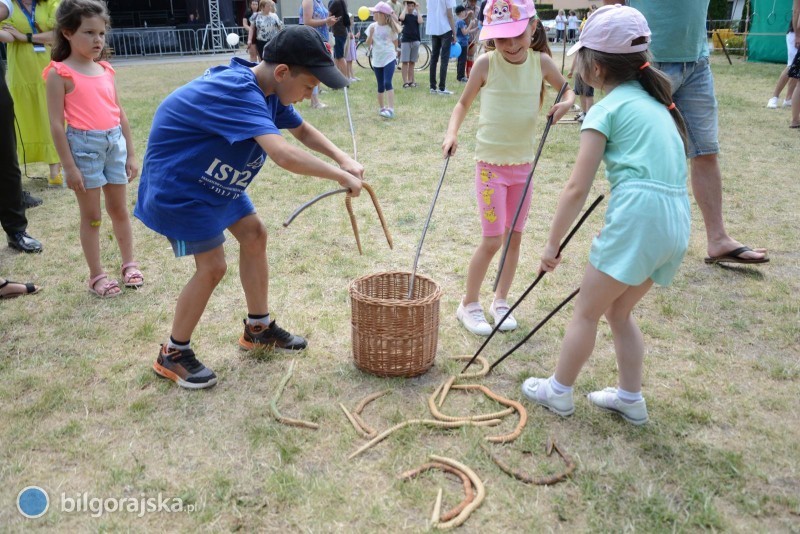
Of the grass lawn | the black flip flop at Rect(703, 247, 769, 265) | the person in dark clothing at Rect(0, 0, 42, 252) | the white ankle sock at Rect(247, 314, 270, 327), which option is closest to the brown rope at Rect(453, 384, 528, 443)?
the grass lawn

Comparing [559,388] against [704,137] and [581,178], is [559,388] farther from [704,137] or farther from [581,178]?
[704,137]

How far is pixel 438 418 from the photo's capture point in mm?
2588

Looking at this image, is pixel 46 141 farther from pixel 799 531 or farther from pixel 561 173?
pixel 799 531

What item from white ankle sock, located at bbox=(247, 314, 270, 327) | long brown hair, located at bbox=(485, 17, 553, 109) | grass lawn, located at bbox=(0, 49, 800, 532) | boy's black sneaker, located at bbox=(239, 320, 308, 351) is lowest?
grass lawn, located at bbox=(0, 49, 800, 532)

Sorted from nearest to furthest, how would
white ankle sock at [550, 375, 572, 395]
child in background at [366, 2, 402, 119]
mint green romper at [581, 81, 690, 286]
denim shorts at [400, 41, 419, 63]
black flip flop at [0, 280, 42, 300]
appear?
mint green romper at [581, 81, 690, 286] < white ankle sock at [550, 375, 572, 395] < black flip flop at [0, 280, 42, 300] < child in background at [366, 2, 402, 119] < denim shorts at [400, 41, 419, 63]

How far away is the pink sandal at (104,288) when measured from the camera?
12.3 ft

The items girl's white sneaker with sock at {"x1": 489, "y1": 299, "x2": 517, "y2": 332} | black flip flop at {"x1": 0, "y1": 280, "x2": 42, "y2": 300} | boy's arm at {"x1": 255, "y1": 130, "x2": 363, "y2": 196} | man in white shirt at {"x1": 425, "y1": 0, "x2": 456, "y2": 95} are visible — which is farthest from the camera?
man in white shirt at {"x1": 425, "y1": 0, "x2": 456, "y2": 95}

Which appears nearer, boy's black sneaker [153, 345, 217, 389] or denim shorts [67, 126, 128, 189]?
boy's black sneaker [153, 345, 217, 389]

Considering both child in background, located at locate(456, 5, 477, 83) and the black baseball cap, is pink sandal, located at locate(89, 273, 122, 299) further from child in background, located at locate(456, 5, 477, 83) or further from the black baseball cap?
child in background, located at locate(456, 5, 477, 83)

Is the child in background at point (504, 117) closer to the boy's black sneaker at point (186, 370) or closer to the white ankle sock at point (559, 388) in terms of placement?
the white ankle sock at point (559, 388)

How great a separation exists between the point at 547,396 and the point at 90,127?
9.25 ft

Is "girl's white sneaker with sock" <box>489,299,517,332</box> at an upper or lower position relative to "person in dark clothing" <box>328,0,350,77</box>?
lower

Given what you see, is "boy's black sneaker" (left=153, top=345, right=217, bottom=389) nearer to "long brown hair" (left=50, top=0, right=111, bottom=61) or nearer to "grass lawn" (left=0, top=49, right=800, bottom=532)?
"grass lawn" (left=0, top=49, right=800, bottom=532)

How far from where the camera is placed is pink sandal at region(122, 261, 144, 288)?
12.7ft
